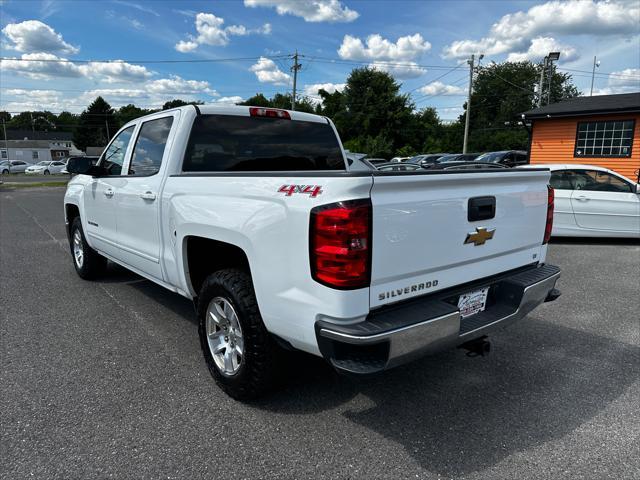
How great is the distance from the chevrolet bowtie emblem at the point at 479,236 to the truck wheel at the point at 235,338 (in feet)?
4.44

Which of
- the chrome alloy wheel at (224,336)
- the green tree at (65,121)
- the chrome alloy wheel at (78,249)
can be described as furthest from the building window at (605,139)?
the green tree at (65,121)

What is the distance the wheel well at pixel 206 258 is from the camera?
324cm

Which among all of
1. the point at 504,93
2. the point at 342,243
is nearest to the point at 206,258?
the point at 342,243

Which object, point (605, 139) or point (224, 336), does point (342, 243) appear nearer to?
point (224, 336)

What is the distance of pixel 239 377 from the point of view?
291 centimetres

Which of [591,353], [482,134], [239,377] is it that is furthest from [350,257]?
[482,134]

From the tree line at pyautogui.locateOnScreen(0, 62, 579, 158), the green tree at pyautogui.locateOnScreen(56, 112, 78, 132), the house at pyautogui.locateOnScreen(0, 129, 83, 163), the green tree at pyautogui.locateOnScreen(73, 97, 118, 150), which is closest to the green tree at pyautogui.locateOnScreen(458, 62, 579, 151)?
the tree line at pyautogui.locateOnScreen(0, 62, 579, 158)

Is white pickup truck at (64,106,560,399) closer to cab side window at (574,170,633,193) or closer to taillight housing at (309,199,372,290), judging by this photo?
taillight housing at (309,199,372,290)

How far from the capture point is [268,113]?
4051mm

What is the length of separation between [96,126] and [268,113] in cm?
10894

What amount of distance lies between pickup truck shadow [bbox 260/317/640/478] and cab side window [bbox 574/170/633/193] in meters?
5.12

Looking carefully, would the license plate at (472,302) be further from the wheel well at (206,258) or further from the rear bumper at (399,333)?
the wheel well at (206,258)

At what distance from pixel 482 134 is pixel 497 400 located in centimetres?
6729

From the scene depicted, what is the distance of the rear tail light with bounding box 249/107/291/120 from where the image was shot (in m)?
4.00
